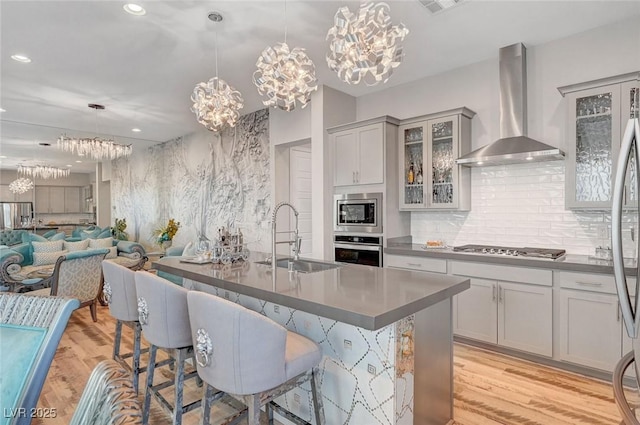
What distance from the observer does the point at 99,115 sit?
19.2ft

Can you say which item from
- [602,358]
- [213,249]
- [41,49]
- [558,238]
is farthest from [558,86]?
[41,49]

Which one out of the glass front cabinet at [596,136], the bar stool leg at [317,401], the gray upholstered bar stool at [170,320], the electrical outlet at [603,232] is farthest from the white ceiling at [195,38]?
the bar stool leg at [317,401]

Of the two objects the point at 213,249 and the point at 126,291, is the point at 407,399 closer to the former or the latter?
the point at 213,249

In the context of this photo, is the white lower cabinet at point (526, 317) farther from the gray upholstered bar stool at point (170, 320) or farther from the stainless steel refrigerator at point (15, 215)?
the stainless steel refrigerator at point (15, 215)

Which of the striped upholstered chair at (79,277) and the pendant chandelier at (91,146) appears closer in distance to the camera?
the striped upholstered chair at (79,277)

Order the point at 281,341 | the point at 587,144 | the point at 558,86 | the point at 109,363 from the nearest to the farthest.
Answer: the point at 109,363 → the point at 281,341 → the point at 587,144 → the point at 558,86

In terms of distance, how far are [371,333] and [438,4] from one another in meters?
2.58

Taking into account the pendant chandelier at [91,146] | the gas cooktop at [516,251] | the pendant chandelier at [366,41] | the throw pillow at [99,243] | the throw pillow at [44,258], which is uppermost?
the pendant chandelier at [91,146]

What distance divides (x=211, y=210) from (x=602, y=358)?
5.93 metres

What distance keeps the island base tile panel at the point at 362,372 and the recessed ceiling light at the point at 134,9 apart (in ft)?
8.87

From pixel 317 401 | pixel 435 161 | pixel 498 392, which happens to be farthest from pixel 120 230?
pixel 498 392

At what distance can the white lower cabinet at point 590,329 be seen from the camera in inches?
104

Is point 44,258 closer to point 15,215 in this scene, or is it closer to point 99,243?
point 99,243

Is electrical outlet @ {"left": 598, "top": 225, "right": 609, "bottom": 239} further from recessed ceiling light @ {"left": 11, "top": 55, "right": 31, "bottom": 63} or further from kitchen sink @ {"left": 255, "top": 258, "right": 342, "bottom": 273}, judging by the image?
recessed ceiling light @ {"left": 11, "top": 55, "right": 31, "bottom": 63}
